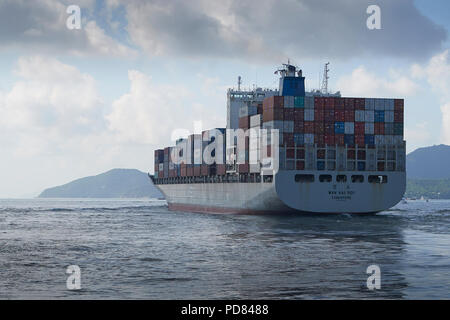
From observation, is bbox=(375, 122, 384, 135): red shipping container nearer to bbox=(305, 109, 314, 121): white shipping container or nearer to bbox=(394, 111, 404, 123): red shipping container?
bbox=(394, 111, 404, 123): red shipping container

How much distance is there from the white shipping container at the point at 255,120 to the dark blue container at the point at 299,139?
224 inches

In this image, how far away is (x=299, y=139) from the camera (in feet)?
228

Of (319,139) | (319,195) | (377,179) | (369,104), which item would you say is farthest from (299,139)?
(377,179)

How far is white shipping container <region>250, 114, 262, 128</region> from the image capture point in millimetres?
73506

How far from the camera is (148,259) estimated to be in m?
32.8

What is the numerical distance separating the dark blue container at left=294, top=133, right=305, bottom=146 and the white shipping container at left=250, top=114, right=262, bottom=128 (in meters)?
5.69

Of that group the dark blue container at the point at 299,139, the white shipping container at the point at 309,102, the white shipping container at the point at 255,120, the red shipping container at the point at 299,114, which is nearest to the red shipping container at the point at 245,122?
the white shipping container at the point at 255,120

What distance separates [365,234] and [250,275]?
24.1m

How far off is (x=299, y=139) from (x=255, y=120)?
744 centimetres

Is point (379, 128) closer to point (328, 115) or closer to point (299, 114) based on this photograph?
point (328, 115)

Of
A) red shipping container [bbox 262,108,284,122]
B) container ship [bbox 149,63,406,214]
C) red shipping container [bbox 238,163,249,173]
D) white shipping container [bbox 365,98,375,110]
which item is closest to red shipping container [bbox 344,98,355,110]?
container ship [bbox 149,63,406,214]

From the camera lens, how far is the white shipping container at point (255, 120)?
7351 cm

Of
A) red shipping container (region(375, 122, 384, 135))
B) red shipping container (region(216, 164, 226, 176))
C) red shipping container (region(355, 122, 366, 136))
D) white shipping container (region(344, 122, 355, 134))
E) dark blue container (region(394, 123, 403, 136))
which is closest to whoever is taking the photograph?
white shipping container (region(344, 122, 355, 134))
